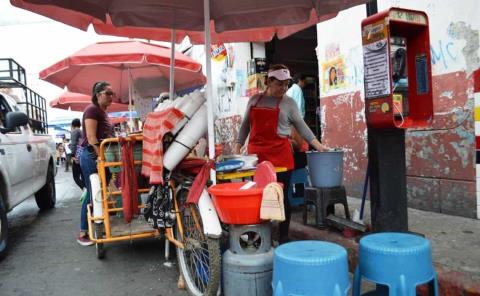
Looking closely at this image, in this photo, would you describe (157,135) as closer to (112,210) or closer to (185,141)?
(185,141)

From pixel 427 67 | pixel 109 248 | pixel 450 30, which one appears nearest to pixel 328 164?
pixel 427 67

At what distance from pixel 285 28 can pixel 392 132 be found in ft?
6.96

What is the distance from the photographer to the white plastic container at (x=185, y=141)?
3.44 meters

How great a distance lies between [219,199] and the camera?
9.16ft

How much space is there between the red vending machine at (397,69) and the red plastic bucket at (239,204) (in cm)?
136

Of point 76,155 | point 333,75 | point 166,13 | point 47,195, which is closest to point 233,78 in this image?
point 76,155

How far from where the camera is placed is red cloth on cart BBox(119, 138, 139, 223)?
13.2 ft

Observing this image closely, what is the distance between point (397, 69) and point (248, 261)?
1956mm

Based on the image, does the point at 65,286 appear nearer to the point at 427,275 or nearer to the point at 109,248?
the point at 109,248

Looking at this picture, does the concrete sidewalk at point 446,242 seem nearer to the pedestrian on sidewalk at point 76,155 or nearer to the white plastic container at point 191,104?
the white plastic container at point 191,104

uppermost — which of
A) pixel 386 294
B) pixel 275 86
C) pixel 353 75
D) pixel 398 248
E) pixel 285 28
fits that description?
pixel 285 28

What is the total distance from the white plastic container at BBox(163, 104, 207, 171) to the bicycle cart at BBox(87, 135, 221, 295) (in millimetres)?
199

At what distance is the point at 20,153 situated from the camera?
5801 mm

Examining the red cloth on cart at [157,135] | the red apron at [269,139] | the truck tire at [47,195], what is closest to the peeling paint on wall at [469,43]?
the red apron at [269,139]
